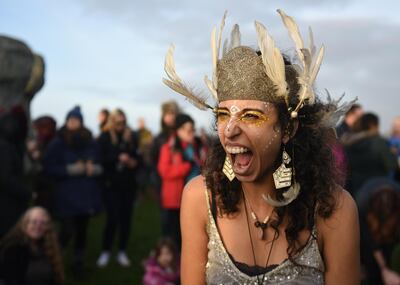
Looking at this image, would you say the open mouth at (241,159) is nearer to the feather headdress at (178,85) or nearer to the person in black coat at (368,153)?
the feather headdress at (178,85)

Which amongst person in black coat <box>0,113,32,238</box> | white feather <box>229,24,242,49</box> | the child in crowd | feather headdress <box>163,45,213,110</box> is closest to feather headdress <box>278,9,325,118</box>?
white feather <box>229,24,242,49</box>

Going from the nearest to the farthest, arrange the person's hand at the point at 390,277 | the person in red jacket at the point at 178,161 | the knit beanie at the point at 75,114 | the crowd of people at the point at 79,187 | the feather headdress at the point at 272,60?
1. the feather headdress at the point at 272,60
2. the person's hand at the point at 390,277
3. the crowd of people at the point at 79,187
4. the person in red jacket at the point at 178,161
5. the knit beanie at the point at 75,114

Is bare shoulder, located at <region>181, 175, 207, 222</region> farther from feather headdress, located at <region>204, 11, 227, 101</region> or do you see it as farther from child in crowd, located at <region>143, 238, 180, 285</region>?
child in crowd, located at <region>143, 238, 180, 285</region>

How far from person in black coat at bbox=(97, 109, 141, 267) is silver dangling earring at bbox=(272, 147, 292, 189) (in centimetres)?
523

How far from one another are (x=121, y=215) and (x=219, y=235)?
5.37 m

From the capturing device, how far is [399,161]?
8570 mm

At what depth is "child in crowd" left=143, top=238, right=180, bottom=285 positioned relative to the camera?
618 centimetres

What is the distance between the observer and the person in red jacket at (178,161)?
22.7ft

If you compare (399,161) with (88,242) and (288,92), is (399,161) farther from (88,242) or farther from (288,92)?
(288,92)

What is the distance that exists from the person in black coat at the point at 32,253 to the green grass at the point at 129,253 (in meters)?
1.15

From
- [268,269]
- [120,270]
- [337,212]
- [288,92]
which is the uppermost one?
[288,92]

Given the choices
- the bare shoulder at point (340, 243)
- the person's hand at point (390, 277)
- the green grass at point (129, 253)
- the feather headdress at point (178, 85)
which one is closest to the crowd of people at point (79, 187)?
the green grass at point (129, 253)

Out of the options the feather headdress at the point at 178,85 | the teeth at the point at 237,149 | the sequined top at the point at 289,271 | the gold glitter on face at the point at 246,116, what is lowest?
the sequined top at the point at 289,271

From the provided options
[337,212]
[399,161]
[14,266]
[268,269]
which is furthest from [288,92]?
[399,161]
